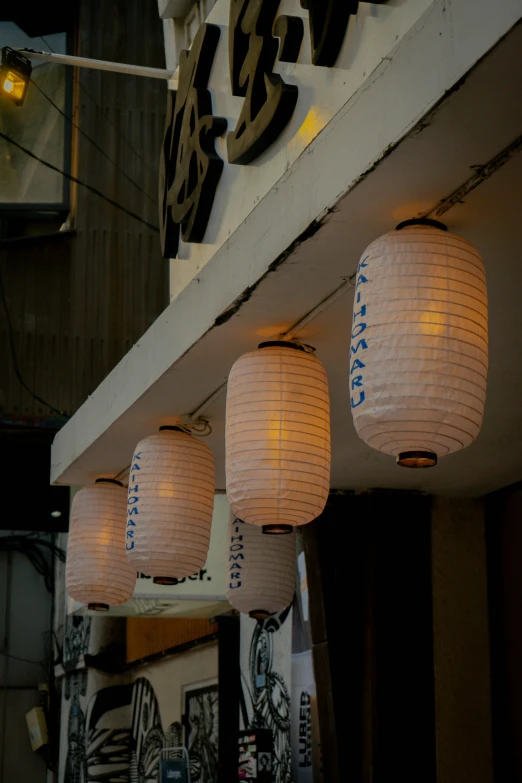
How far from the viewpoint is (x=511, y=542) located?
23.4 feet

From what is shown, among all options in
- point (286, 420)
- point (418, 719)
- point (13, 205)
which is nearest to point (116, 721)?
point (13, 205)

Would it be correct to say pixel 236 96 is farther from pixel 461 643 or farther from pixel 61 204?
pixel 61 204

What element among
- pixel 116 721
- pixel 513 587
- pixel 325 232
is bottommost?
pixel 116 721

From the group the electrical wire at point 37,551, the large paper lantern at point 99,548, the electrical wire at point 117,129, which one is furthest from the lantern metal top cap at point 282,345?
the electrical wire at point 37,551

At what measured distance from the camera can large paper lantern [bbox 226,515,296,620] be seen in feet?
24.0

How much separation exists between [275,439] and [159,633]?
32.2 ft

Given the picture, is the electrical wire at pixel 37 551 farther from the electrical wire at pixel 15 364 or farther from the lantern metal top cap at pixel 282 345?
the lantern metal top cap at pixel 282 345

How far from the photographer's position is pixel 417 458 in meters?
4.06

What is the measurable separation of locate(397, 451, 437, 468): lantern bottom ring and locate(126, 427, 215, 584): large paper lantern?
2514 mm

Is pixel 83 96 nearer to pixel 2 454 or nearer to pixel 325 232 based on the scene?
pixel 2 454

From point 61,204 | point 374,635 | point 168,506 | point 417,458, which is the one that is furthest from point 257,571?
point 61,204

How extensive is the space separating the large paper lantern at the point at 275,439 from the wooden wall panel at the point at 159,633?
270 inches

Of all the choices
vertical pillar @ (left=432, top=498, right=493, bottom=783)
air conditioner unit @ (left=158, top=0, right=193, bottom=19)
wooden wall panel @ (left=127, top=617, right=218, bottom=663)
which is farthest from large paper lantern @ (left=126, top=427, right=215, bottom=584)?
wooden wall panel @ (left=127, top=617, right=218, bottom=663)

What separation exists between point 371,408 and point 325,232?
0.75 meters
